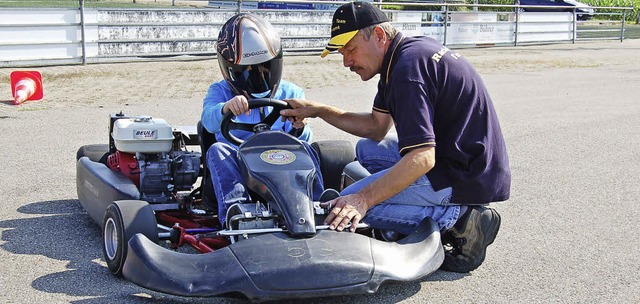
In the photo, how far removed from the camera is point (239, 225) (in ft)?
13.9

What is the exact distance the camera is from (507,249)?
5.05 m

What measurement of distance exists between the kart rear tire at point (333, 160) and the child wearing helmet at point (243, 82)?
0.51 ft

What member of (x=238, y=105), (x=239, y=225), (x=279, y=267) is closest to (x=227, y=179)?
(x=238, y=105)

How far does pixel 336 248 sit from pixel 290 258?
0.75 ft

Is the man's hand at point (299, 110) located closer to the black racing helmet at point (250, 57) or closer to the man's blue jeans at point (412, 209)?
the black racing helmet at point (250, 57)

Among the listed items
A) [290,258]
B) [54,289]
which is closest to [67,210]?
[54,289]

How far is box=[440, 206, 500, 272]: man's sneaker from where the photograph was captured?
4531 millimetres

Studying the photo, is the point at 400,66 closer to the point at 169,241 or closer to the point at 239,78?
the point at 239,78

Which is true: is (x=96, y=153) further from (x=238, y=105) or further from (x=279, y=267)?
(x=279, y=267)

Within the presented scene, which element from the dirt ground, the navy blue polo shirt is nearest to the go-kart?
the navy blue polo shirt

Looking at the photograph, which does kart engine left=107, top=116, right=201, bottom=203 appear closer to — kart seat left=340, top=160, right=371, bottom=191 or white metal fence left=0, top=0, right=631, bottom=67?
kart seat left=340, top=160, right=371, bottom=191

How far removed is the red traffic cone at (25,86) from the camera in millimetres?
9867

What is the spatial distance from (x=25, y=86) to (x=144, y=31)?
15.8 feet

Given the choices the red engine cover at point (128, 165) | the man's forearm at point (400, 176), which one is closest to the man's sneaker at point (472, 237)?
the man's forearm at point (400, 176)
